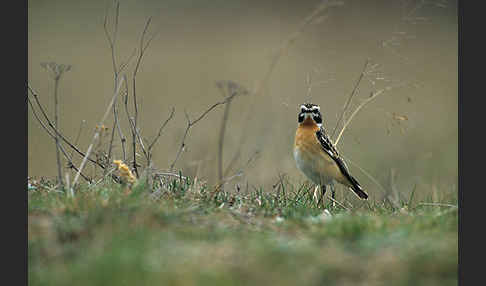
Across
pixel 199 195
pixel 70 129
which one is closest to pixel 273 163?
pixel 70 129

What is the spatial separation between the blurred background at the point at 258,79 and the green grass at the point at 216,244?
3.37 meters

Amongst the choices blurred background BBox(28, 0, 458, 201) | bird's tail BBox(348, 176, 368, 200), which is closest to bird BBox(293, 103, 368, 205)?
bird's tail BBox(348, 176, 368, 200)

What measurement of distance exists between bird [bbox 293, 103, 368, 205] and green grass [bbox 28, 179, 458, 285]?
2132 mm

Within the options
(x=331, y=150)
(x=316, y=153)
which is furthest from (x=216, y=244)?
(x=331, y=150)

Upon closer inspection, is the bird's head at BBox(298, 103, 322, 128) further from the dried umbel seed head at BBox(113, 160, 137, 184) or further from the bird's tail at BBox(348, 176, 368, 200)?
the dried umbel seed head at BBox(113, 160, 137, 184)

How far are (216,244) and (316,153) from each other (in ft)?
12.9

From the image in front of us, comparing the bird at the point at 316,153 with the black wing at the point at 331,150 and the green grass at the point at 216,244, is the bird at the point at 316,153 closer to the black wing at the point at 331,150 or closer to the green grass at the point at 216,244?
the black wing at the point at 331,150

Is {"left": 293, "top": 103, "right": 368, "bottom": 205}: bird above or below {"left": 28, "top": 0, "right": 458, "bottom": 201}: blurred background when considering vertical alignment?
below

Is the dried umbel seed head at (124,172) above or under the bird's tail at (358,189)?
above

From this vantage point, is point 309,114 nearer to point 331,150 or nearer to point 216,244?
point 331,150

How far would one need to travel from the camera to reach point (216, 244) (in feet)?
16.8

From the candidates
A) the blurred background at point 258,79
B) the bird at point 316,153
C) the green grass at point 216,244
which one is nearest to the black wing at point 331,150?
the bird at point 316,153

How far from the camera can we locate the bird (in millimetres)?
8789

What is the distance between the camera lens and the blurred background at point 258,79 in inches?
590
